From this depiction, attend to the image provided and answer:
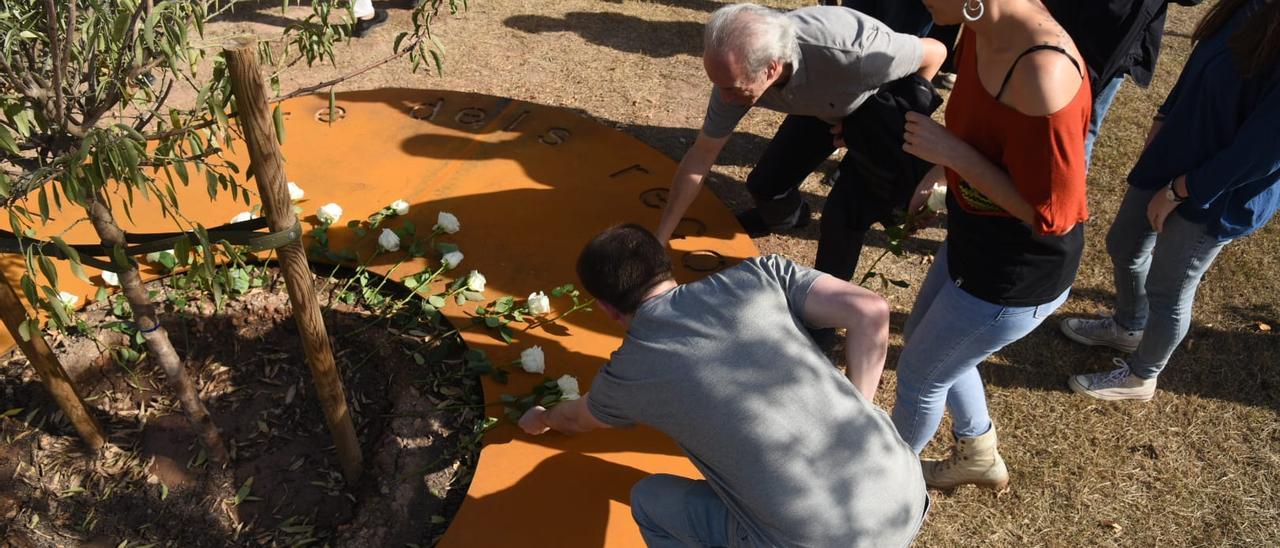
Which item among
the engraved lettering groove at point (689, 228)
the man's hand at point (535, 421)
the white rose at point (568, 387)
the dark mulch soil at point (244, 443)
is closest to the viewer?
the dark mulch soil at point (244, 443)

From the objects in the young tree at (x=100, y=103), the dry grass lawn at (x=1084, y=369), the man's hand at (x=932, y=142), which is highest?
the young tree at (x=100, y=103)

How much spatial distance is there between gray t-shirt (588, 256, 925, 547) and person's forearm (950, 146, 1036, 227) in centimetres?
56

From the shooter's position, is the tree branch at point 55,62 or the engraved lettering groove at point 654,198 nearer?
the tree branch at point 55,62

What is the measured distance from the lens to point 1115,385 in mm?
3576

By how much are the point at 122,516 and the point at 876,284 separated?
3.14 meters

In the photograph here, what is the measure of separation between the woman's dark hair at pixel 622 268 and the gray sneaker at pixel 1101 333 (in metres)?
2.47

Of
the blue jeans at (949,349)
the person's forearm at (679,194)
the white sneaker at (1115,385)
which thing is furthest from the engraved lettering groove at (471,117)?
the white sneaker at (1115,385)

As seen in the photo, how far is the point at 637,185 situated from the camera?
4.34m

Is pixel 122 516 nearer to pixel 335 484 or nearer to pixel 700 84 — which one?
pixel 335 484

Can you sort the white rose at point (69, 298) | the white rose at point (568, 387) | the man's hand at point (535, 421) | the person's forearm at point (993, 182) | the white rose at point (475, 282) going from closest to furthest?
the person's forearm at point (993, 182), the man's hand at point (535, 421), the white rose at point (568, 387), the white rose at point (69, 298), the white rose at point (475, 282)

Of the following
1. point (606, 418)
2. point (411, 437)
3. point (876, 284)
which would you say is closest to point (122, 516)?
point (411, 437)

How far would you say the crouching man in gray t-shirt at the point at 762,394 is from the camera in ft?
6.63

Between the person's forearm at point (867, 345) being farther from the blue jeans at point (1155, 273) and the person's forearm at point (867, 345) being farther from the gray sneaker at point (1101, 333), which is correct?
the gray sneaker at point (1101, 333)

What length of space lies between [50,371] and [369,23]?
3.82 m
